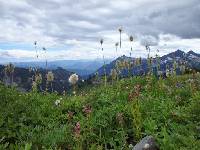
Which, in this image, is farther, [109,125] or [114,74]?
[114,74]

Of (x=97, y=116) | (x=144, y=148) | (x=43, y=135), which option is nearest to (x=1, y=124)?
(x=43, y=135)

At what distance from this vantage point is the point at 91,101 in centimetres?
1215

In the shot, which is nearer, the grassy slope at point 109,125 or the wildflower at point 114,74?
the grassy slope at point 109,125

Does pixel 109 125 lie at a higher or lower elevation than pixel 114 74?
lower

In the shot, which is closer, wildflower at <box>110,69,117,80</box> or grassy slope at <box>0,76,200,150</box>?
grassy slope at <box>0,76,200,150</box>

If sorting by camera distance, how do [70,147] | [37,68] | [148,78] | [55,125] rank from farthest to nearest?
[37,68] < [148,78] < [55,125] < [70,147]

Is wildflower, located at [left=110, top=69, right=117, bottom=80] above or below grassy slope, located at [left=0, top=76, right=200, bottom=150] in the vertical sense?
above

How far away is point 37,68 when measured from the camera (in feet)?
62.5

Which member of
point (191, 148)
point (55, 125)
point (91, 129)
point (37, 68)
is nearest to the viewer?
point (191, 148)

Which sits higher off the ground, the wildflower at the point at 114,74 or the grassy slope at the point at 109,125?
the wildflower at the point at 114,74

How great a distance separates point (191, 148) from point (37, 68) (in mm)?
13387

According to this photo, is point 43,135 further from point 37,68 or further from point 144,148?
point 37,68

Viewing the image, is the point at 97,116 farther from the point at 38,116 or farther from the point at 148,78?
the point at 148,78

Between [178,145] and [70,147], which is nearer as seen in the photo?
[178,145]
